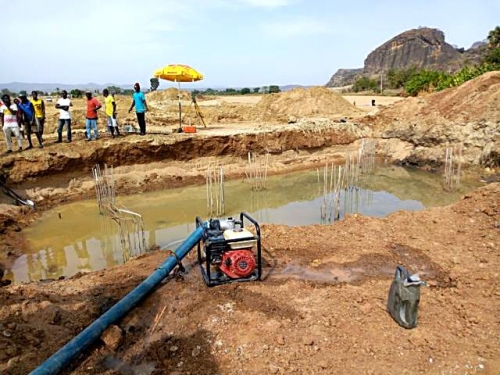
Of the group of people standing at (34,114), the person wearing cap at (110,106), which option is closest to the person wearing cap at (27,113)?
the group of people standing at (34,114)

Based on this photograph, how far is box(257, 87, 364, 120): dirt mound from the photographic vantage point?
77.5 feet

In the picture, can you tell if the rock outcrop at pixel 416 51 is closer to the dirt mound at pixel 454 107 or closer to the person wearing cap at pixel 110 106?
the dirt mound at pixel 454 107

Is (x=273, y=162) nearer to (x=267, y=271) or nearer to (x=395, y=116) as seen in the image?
(x=395, y=116)

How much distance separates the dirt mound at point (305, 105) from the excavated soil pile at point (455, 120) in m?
4.55

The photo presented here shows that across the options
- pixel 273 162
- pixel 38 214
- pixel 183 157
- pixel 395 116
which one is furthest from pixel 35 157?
pixel 395 116

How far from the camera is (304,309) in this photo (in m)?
4.83

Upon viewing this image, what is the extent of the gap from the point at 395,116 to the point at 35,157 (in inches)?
616

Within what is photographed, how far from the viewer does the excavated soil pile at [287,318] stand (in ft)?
12.8

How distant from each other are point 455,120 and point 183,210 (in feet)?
39.9

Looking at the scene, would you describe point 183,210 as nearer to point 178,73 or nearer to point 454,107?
point 178,73

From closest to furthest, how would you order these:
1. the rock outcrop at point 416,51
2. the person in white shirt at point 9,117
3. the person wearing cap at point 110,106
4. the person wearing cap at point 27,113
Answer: the person in white shirt at point 9,117 → the person wearing cap at point 27,113 → the person wearing cap at point 110,106 → the rock outcrop at point 416,51

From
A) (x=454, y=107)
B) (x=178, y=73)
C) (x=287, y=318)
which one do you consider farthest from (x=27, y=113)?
(x=454, y=107)

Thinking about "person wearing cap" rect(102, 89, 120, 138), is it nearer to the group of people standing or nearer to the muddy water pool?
the group of people standing

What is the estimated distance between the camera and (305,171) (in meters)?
15.4
